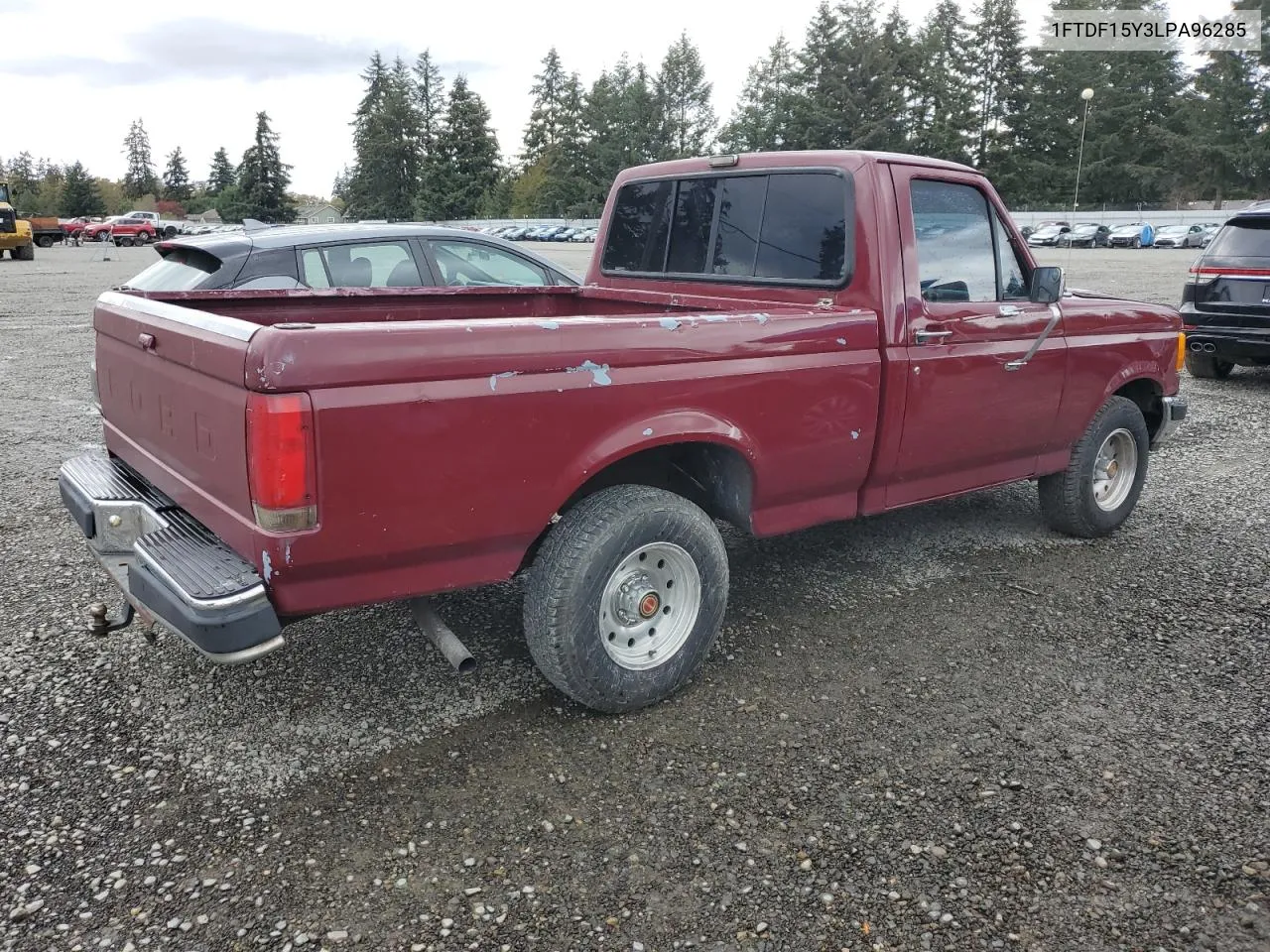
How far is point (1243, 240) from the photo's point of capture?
9.85 metres

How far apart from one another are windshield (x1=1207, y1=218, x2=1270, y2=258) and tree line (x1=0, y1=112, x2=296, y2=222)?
86.6 m

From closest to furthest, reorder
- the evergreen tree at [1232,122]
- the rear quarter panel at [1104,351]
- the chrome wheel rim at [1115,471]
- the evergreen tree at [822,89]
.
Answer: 1. the rear quarter panel at [1104,351]
2. the chrome wheel rim at [1115,471]
3. the evergreen tree at [1232,122]
4. the evergreen tree at [822,89]

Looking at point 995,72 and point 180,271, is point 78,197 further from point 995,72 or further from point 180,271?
point 180,271

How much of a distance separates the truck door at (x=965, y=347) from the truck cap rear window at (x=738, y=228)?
0.95 feet

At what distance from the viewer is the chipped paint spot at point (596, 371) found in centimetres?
314

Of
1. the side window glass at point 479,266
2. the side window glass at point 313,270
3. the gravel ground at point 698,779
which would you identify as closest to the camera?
the gravel ground at point 698,779

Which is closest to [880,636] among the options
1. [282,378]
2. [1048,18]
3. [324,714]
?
[324,714]

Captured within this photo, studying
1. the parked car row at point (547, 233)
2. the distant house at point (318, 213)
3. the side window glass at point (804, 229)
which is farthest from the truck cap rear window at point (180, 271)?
the distant house at point (318, 213)

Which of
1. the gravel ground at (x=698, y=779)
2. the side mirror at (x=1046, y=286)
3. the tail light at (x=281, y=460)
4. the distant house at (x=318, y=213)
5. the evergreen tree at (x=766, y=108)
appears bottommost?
the gravel ground at (x=698, y=779)

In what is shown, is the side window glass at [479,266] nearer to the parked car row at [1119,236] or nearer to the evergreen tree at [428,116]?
the parked car row at [1119,236]

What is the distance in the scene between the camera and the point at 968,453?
455 cm

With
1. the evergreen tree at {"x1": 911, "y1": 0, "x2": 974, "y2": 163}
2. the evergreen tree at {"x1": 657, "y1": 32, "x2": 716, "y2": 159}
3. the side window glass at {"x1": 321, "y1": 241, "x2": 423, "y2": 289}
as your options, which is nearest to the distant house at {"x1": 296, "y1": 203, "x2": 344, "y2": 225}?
the evergreen tree at {"x1": 657, "y1": 32, "x2": 716, "y2": 159}

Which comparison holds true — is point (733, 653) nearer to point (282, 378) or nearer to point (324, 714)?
point (324, 714)

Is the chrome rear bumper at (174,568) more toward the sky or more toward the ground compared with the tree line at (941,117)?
more toward the ground
